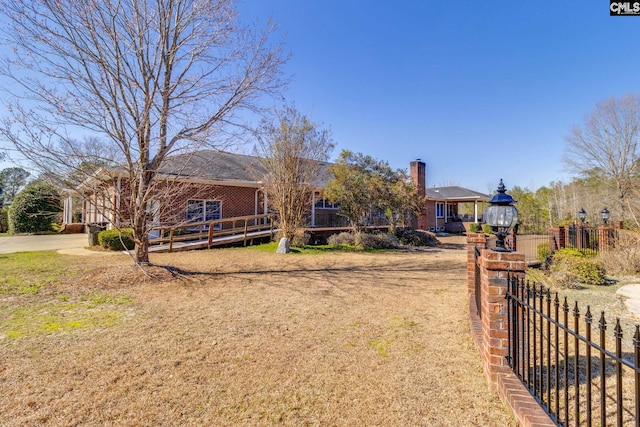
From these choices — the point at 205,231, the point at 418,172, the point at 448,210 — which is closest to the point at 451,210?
the point at 448,210

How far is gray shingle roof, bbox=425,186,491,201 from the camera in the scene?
2614cm

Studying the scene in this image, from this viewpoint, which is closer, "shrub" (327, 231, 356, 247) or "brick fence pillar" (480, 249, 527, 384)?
"brick fence pillar" (480, 249, 527, 384)

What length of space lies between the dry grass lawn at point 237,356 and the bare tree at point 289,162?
5.79 meters

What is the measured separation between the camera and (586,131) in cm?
2734

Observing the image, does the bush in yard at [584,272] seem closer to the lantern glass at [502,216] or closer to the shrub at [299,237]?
the lantern glass at [502,216]

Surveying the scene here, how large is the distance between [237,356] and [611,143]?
3539 cm

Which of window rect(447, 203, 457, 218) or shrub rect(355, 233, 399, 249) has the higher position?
window rect(447, 203, 457, 218)

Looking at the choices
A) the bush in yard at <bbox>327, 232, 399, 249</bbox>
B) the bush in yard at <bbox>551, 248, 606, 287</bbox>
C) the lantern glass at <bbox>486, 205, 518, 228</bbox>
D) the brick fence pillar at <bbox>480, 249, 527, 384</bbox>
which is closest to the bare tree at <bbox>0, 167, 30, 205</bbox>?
the bush in yard at <bbox>327, 232, 399, 249</bbox>

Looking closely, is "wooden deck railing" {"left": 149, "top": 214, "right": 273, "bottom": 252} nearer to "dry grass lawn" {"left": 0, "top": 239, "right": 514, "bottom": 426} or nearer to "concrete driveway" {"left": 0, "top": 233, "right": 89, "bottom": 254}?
"concrete driveway" {"left": 0, "top": 233, "right": 89, "bottom": 254}

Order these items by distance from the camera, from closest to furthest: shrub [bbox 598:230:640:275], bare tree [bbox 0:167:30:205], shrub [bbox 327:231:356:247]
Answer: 1. shrub [bbox 598:230:640:275]
2. shrub [bbox 327:231:356:247]
3. bare tree [bbox 0:167:30:205]

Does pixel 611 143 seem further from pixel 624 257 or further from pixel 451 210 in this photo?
pixel 624 257

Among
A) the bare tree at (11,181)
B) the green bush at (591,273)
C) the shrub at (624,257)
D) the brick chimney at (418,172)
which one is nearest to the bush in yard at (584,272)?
the green bush at (591,273)

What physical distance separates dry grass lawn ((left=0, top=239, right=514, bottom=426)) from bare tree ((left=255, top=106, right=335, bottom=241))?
5793mm

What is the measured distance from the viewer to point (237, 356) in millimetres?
3434
